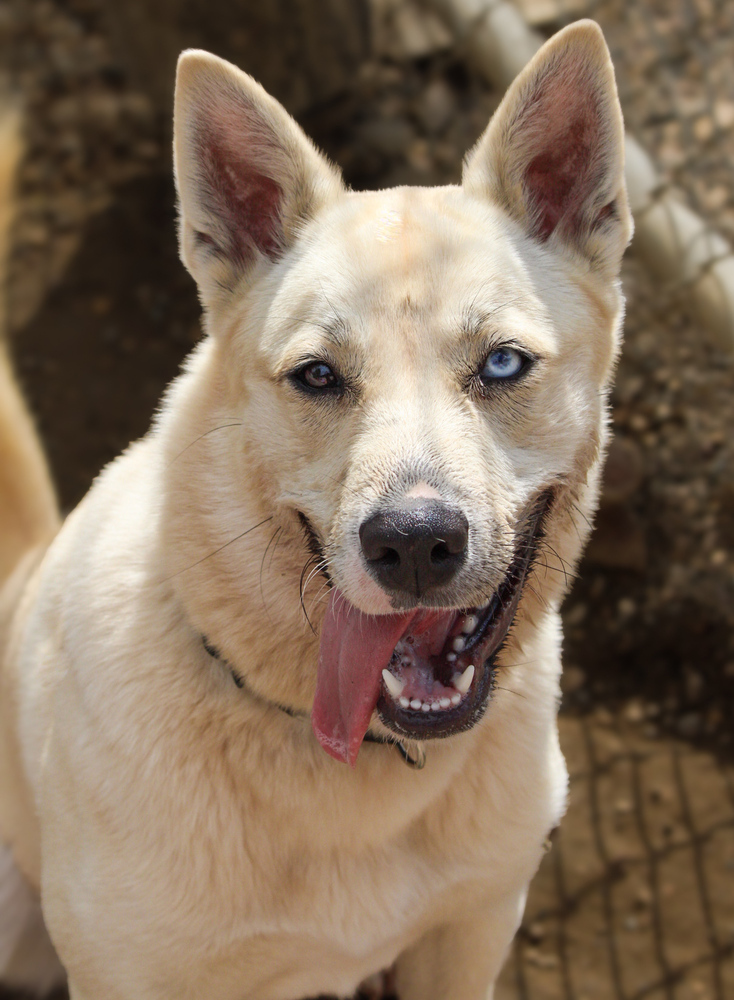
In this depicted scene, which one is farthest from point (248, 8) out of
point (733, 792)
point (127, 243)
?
point (733, 792)

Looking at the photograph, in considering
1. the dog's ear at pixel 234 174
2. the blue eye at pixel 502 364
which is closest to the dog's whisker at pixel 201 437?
the dog's ear at pixel 234 174

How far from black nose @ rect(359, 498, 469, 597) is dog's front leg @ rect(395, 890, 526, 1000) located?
41.6 inches

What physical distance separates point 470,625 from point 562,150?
3.56 ft

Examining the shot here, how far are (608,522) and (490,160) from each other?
2.13 metres

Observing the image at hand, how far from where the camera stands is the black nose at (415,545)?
175 centimetres

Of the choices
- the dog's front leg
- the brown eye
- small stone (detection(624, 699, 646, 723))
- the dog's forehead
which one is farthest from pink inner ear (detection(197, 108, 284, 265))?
small stone (detection(624, 699, 646, 723))

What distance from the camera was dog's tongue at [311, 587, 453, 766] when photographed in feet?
6.47

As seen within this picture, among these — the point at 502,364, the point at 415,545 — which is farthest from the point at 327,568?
the point at 502,364

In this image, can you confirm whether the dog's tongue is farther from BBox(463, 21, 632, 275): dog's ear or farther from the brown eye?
BBox(463, 21, 632, 275): dog's ear

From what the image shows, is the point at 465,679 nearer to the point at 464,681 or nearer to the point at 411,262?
the point at 464,681

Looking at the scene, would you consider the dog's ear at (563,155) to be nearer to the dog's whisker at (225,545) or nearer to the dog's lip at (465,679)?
the dog's lip at (465,679)

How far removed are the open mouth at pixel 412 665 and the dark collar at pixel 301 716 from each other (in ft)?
0.41

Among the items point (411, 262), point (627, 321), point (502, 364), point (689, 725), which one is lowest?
point (689, 725)

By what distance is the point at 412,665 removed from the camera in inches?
79.5
